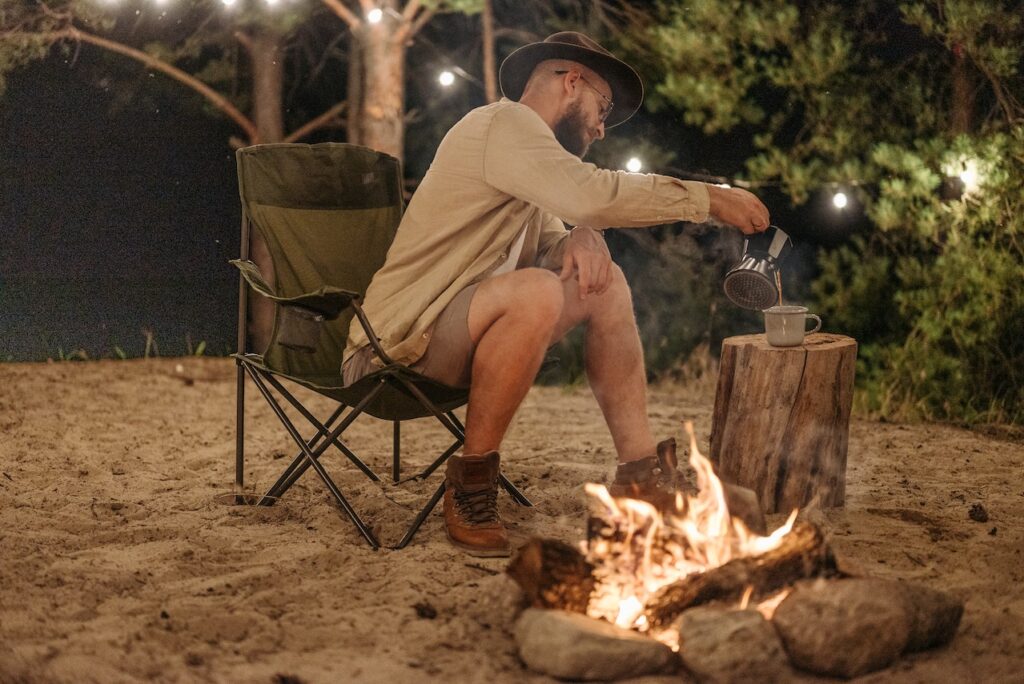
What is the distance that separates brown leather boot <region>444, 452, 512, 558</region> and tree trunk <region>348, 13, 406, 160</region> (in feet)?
10.8

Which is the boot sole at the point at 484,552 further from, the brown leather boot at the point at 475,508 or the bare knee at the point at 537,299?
the bare knee at the point at 537,299

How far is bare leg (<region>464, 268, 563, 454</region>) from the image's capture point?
8.08ft

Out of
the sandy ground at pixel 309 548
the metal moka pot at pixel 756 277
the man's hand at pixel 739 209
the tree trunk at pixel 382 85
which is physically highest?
the tree trunk at pixel 382 85

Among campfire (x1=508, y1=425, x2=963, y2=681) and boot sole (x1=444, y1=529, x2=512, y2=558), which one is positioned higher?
campfire (x1=508, y1=425, x2=963, y2=681)

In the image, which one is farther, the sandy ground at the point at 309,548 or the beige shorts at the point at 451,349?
the beige shorts at the point at 451,349

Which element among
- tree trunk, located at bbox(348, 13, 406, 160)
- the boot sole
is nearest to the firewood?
the boot sole

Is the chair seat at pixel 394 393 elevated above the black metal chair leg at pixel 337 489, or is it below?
above

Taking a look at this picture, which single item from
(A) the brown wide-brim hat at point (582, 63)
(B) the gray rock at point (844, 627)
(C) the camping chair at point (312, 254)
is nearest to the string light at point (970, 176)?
(A) the brown wide-brim hat at point (582, 63)

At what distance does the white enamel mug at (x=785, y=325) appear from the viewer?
9.34 feet

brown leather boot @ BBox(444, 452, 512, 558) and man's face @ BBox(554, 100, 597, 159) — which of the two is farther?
man's face @ BBox(554, 100, 597, 159)

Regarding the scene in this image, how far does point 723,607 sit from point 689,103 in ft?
13.3

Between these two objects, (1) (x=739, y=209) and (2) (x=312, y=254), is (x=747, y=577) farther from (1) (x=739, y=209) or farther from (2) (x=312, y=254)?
(2) (x=312, y=254)

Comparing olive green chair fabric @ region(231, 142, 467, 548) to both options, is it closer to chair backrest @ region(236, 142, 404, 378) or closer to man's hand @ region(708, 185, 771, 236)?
chair backrest @ region(236, 142, 404, 378)

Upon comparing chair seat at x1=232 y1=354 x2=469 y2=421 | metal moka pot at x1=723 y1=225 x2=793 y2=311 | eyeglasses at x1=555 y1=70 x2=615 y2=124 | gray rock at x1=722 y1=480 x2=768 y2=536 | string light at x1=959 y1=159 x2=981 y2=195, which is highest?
string light at x1=959 y1=159 x2=981 y2=195
